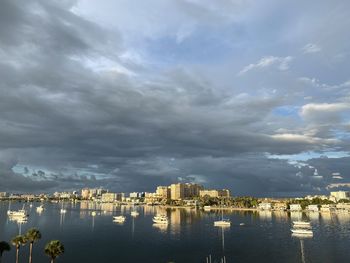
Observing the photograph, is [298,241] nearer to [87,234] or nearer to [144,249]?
[144,249]

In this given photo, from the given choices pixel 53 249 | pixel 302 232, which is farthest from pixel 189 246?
pixel 53 249

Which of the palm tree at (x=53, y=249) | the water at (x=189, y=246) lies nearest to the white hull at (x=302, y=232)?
the water at (x=189, y=246)

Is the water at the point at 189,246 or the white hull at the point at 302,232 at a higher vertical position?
the white hull at the point at 302,232

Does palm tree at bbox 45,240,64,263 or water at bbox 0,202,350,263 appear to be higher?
palm tree at bbox 45,240,64,263

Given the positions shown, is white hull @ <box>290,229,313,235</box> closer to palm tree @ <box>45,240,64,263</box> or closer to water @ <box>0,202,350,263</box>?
water @ <box>0,202,350,263</box>

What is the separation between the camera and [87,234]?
183 meters

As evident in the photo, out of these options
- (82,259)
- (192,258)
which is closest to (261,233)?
(192,258)

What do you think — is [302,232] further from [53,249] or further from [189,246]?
[53,249]

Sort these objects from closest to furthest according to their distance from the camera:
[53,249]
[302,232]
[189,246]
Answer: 1. [53,249]
2. [189,246]
3. [302,232]

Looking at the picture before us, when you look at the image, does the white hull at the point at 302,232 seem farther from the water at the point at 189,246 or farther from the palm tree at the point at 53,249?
the palm tree at the point at 53,249

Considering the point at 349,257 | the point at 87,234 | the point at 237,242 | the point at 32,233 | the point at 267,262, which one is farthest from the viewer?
the point at 87,234

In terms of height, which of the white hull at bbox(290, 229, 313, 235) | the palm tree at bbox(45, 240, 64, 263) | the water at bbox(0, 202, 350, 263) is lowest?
the water at bbox(0, 202, 350, 263)

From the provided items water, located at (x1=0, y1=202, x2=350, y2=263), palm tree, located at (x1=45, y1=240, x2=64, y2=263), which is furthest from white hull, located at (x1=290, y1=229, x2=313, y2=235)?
palm tree, located at (x1=45, y1=240, x2=64, y2=263)

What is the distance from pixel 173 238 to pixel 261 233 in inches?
1996
